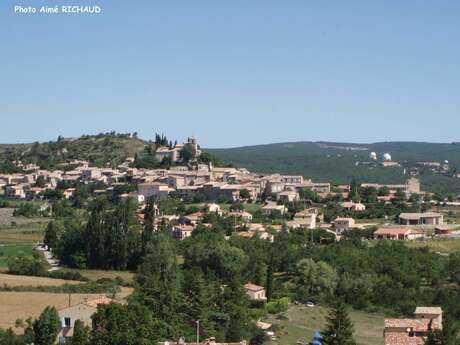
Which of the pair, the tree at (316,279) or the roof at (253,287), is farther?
the tree at (316,279)

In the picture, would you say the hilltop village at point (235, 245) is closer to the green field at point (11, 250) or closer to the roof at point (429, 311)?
the roof at point (429, 311)

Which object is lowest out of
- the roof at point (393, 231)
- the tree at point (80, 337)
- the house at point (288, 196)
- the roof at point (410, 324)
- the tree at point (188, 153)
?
the roof at point (410, 324)

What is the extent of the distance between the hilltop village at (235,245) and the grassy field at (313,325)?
384mm

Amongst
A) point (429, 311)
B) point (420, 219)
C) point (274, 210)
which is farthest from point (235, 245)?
point (420, 219)

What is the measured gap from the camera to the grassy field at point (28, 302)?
111 feet

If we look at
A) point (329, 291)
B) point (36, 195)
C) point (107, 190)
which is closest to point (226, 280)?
point (329, 291)

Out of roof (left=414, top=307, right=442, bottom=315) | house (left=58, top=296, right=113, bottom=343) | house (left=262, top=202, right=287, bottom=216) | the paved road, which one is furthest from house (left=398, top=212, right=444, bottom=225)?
house (left=58, top=296, right=113, bottom=343)

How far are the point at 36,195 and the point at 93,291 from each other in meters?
43.7

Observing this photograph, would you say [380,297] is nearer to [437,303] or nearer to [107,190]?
[437,303]

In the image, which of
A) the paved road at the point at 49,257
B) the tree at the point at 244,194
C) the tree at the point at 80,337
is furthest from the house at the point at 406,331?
the tree at the point at 244,194

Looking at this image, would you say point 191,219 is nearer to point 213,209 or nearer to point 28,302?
point 213,209

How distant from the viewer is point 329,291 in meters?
40.7

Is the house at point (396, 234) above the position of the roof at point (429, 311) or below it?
above

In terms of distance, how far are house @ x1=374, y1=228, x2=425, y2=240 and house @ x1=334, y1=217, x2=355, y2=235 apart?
248 cm
